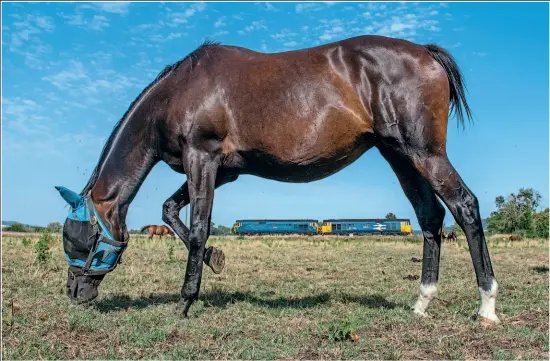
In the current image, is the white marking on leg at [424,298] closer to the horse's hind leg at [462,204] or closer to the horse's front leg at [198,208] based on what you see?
the horse's hind leg at [462,204]

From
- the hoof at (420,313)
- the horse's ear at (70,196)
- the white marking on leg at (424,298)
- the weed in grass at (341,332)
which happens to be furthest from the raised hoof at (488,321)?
the horse's ear at (70,196)

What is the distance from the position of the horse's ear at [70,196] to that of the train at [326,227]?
55573 mm

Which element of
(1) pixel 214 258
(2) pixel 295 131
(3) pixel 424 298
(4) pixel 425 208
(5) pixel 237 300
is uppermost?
(2) pixel 295 131

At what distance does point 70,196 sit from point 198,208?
164cm

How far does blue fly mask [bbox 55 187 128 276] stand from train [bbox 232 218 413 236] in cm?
5554

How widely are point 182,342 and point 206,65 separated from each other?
343 centimetres

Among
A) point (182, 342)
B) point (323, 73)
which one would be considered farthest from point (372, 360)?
point (323, 73)

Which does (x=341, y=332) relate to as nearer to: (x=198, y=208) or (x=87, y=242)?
(x=198, y=208)

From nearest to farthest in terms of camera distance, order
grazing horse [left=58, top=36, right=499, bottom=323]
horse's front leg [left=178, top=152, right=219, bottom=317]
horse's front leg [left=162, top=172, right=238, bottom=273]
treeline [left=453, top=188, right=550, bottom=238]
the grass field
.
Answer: the grass field, grazing horse [left=58, top=36, right=499, bottom=323], horse's front leg [left=178, top=152, right=219, bottom=317], horse's front leg [left=162, top=172, right=238, bottom=273], treeline [left=453, top=188, right=550, bottom=238]

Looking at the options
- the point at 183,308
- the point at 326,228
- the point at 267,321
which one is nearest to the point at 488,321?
the point at 267,321

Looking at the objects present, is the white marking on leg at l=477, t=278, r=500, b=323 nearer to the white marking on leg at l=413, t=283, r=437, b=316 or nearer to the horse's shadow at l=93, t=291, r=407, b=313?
the white marking on leg at l=413, t=283, r=437, b=316

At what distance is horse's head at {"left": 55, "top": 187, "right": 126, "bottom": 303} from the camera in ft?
19.4

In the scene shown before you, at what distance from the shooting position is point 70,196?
604 cm

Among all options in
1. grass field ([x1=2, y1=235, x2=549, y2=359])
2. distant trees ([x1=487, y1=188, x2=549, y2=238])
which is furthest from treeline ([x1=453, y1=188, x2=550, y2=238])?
grass field ([x1=2, y1=235, x2=549, y2=359])
